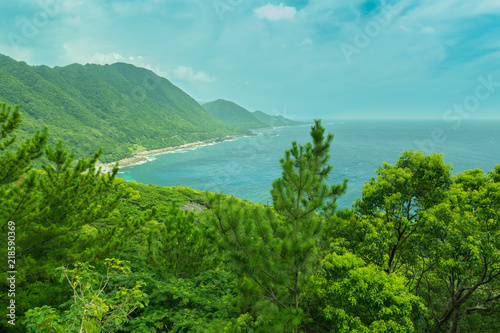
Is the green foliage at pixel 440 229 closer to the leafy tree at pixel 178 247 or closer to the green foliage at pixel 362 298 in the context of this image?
the green foliage at pixel 362 298

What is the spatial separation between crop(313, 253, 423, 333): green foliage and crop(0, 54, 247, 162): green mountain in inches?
4228

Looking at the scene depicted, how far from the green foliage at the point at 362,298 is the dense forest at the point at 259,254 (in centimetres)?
3

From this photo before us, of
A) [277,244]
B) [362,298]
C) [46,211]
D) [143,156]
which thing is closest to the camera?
[277,244]

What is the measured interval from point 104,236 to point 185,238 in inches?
122

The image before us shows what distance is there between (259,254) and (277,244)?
0.52 meters

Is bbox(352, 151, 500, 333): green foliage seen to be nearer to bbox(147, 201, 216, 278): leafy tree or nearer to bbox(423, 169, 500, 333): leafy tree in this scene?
bbox(423, 169, 500, 333): leafy tree

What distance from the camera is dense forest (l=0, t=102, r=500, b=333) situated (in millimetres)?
5051

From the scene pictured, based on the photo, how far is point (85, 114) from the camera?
141m

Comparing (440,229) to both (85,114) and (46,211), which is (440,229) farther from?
(85,114)

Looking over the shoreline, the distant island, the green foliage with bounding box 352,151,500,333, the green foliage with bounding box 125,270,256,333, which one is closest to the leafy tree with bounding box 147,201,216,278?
the green foliage with bounding box 125,270,256,333

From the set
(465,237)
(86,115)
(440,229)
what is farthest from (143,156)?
(465,237)

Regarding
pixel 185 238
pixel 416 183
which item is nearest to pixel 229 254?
pixel 185 238

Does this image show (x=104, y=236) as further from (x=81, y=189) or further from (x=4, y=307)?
(x=4, y=307)

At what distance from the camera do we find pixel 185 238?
26.6 ft
